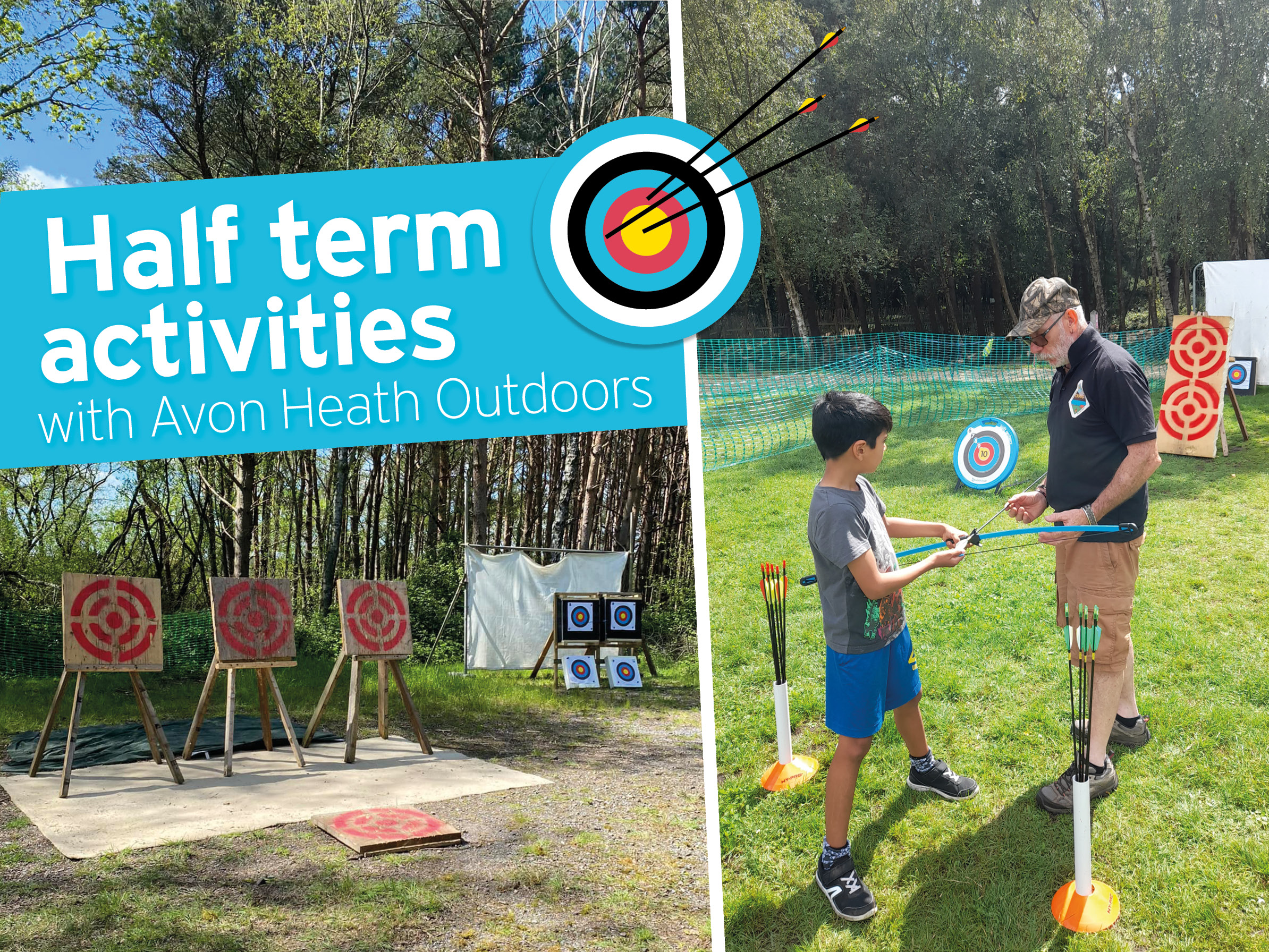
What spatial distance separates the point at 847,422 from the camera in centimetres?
219

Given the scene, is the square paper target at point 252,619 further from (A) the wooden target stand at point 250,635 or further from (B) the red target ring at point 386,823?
(B) the red target ring at point 386,823

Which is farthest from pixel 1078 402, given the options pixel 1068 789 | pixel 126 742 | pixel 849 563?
pixel 126 742

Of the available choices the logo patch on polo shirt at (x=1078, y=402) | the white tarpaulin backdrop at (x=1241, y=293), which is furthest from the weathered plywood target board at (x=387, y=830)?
the white tarpaulin backdrop at (x=1241, y=293)

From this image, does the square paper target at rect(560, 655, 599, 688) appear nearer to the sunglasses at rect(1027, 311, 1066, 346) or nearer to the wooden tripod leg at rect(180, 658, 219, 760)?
the wooden tripod leg at rect(180, 658, 219, 760)

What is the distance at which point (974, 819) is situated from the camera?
240cm

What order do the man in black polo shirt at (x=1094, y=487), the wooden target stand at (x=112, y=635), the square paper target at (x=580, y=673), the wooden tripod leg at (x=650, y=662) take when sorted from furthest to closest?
the wooden tripod leg at (x=650, y=662), the square paper target at (x=580, y=673), the wooden target stand at (x=112, y=635), the man in black polo shirt at (x=1094, y=487)

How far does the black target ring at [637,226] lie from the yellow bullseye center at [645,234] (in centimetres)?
2

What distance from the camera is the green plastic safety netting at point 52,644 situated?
704 cm

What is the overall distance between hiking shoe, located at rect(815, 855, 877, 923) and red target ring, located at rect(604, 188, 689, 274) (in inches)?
57.0

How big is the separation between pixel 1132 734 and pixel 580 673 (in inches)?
205

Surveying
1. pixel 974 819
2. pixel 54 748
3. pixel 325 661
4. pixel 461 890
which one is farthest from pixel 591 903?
pixel 325 661

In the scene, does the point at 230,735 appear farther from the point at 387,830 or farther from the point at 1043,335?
the point at 1043,335

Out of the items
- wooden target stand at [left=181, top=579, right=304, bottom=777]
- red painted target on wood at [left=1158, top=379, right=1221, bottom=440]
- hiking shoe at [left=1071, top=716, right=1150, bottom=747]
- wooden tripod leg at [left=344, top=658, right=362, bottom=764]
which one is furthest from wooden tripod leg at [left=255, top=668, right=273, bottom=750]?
red painted target on wood at [left=1158, top=379, right=1221, bottom=440]

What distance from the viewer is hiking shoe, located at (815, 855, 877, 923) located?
2.32 metres
